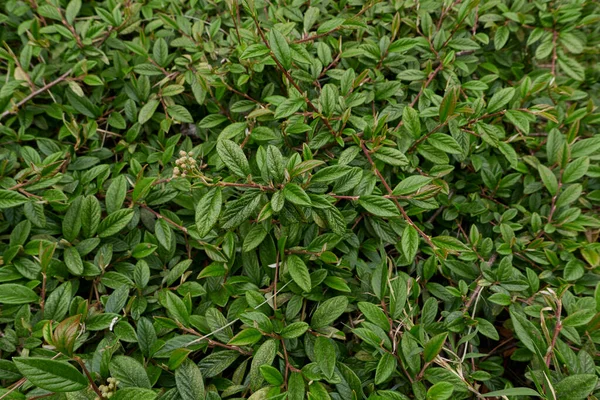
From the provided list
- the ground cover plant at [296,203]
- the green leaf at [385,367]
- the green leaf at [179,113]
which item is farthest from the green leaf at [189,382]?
the green leaf at [179,113]

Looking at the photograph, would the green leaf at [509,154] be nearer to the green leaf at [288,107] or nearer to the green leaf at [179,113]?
the green leaf at [288,107]

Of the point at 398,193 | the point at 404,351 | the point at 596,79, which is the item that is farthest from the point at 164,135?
the point at 596,79

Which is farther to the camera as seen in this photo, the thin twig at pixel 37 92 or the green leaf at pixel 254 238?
the thin twig at pixel 37 92

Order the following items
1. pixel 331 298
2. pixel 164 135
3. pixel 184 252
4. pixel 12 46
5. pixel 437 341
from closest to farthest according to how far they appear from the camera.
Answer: pixel 437 341, pixel 331 298, pixel 184 252, pixel 164 135, pixel 12 46

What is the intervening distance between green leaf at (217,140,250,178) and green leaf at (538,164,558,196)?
1123 millimetres

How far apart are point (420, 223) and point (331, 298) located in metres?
0.50

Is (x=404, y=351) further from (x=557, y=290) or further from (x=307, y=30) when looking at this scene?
(x=307, y=30)

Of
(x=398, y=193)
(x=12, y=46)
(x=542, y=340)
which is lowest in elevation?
(x=542, y=340)

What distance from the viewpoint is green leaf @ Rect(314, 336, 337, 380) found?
1173 millimetres

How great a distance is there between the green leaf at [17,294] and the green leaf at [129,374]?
0.35 m

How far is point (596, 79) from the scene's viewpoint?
203 centimetres

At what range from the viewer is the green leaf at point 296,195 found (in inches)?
47.4

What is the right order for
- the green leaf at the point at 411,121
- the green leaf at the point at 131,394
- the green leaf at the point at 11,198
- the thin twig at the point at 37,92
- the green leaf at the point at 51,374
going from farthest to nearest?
the thin twig at the point at 37,92
the green leaf at the point at 411,121
the green leaf at the point at 11,198
the green leaf at the point at 131,394
the green leaf at the point at 51,374

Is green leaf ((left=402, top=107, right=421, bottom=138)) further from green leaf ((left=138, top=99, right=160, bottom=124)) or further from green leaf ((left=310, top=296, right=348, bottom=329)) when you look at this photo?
green leaf ((left=138, top=99, right=160, bottom=124))
